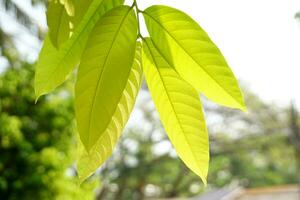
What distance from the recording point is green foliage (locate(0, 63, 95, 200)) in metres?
6.05

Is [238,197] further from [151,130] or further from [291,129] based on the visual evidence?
[151,130]

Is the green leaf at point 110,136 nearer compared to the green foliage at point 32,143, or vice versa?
the green leaf at point 110,136

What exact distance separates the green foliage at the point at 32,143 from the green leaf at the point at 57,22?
588 centimetres

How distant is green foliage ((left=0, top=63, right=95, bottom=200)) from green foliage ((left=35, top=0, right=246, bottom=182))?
5864mm

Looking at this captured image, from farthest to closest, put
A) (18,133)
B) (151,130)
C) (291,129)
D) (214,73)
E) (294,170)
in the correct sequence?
(294,170) → (151,130) → (291,129) → (18,133) → (214,73)

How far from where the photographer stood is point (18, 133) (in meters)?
6.28

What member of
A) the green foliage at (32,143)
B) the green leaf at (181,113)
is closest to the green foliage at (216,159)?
the green foliage at (32,143)

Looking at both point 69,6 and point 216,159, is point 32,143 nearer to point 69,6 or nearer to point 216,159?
point 69,6

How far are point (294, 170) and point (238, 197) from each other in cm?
705

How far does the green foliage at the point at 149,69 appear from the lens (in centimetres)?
21

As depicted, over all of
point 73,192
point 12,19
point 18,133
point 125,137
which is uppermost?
point 12,19

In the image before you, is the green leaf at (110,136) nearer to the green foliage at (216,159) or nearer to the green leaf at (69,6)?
the green leaf at (69,6)

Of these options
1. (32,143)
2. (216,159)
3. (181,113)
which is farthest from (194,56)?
(216,159)

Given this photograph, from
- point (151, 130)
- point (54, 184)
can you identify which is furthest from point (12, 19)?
point (151, 130)
